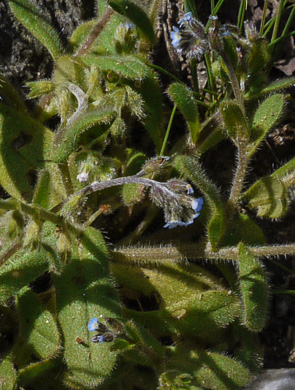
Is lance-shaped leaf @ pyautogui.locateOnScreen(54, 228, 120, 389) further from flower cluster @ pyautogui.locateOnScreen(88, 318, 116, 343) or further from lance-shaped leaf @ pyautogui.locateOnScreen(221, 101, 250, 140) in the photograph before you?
lance-shaped leaf @ pyautogui.locateOnScreen(221, 101, 250, 140)

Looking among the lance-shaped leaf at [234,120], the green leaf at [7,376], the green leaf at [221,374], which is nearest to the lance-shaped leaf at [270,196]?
the lance-shaped leaf at [234,120]

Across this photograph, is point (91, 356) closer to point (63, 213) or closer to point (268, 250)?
point (63, 213)

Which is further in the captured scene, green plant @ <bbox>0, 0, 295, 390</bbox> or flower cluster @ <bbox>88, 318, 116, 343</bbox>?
green plant @ <bbox>0, 0, 295, 390</bbox>

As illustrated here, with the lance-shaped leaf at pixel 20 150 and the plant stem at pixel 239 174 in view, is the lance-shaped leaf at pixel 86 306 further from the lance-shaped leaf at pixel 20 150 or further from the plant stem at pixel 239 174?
the plant stem at pixel 239 174

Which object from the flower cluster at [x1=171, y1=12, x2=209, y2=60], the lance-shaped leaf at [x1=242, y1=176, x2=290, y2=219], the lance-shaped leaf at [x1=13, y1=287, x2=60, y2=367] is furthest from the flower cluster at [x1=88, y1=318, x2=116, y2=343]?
the flower cluster at [x1=171, y1=12, x2=209, y2=60]

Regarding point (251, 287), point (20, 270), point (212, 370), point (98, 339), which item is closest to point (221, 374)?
point (212, 370)

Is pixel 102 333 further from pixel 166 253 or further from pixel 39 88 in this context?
pixel 39 88

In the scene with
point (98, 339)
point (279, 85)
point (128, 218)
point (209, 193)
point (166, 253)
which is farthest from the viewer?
point (128, 218)

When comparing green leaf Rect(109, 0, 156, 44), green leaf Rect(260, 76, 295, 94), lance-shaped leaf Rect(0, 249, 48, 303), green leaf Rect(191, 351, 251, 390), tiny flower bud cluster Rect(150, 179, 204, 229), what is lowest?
green leaf Rect(191, 351, 251, 390)
